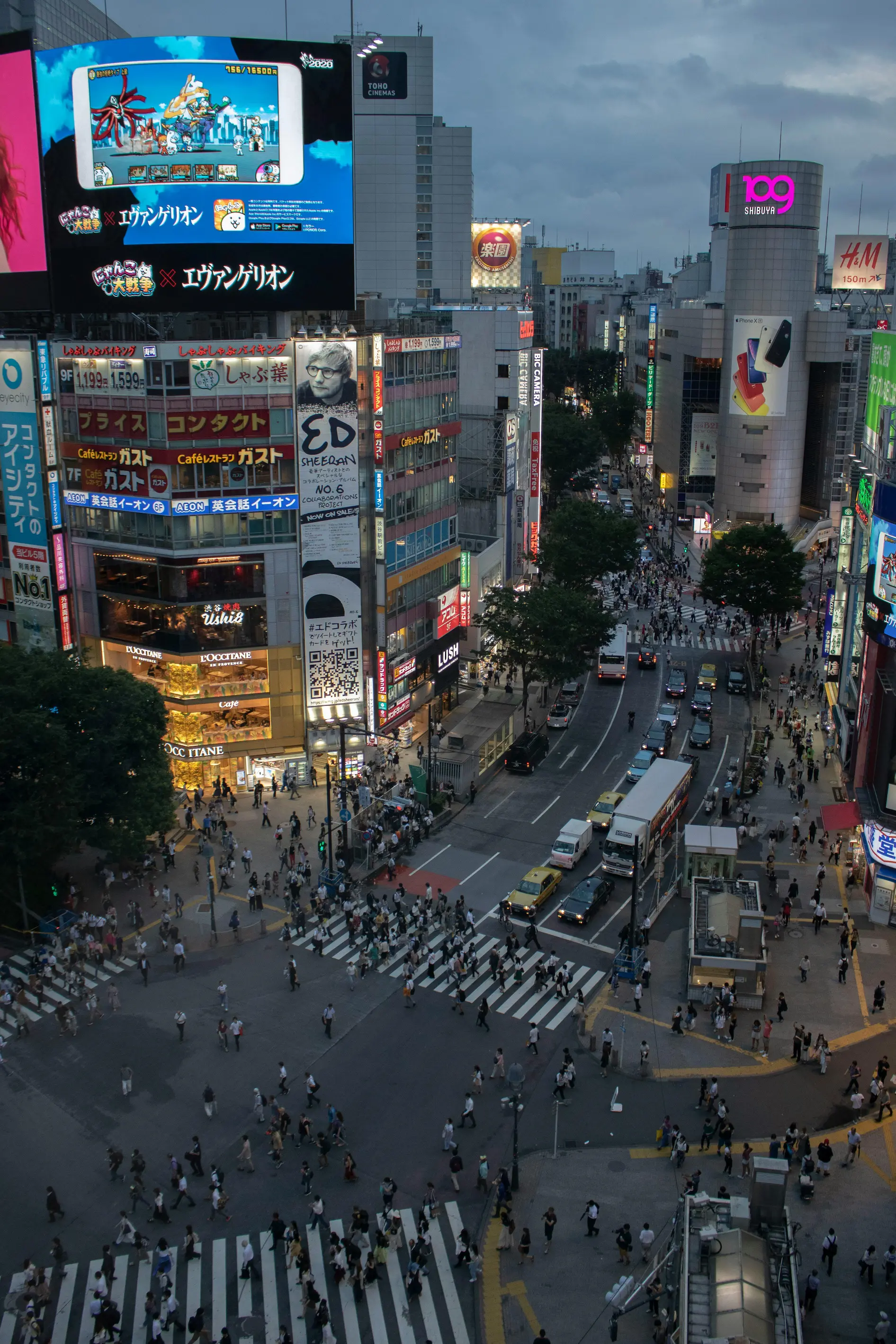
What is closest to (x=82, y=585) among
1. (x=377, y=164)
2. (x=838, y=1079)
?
(x=838, y=1079)

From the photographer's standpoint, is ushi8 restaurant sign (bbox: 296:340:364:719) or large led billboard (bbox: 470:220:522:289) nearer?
ushi8 restaurant sign (bbox: 296:340:364:719)

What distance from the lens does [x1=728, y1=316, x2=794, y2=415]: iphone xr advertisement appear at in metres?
116

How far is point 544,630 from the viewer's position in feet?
233

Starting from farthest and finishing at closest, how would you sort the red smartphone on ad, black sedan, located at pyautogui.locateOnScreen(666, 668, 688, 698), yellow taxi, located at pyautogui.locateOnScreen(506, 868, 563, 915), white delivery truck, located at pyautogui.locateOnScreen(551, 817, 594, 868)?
the red smartphone on ad < black sedan, located at pyautogui.locateOnScreen(666, 668, 688, 698) < white delivery truck, located at pyautogui.locateOnScreen(551, 817, 594, 868) < yellow taxi, located at pyautogui.locateOnScreen(506, 868, 563, 915)

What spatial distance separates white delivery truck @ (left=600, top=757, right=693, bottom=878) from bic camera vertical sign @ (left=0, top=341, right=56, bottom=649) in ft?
105

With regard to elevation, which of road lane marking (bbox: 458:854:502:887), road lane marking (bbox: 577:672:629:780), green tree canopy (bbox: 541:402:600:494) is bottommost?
road lane marking (bbox: 458:854:502:887)

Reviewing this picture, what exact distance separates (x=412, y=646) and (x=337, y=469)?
39.8 feet

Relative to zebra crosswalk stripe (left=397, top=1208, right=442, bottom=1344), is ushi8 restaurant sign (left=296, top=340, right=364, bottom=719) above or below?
above

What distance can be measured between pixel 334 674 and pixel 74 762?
686 inches

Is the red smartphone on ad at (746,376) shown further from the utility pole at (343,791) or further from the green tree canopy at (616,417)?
the utility pole at (343,791)

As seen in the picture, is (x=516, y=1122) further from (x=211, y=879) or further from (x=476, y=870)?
(x=476, y=870)

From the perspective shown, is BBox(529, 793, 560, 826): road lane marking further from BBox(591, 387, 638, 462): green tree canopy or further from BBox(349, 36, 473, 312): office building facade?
BBox(591, 387, 638, 462): green tree canopy

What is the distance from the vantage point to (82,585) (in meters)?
62.5

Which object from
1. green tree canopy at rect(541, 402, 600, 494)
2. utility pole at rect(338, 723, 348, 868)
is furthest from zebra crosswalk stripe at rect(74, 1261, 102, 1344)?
green tree canopy at rect(541, 402, 600, 494)
